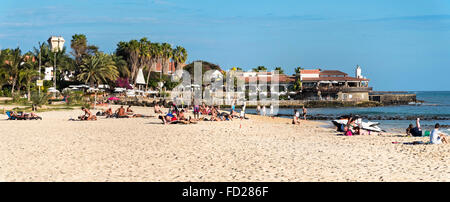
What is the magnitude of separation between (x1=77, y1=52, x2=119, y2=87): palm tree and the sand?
5104cm

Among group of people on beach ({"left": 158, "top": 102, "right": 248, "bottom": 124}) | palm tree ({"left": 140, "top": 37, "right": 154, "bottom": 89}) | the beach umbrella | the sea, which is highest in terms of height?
palm tree ({"left": 140, "top": 37, "right": 154, "bottom": 89})

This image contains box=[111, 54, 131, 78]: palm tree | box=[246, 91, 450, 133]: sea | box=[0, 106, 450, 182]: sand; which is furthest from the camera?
box=[111, 54, 131, 78]: palm tree

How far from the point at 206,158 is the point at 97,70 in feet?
191

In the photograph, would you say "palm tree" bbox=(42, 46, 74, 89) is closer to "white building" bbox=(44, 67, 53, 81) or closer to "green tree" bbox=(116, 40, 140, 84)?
"white building" bbox=(44, 67, 53, 81)

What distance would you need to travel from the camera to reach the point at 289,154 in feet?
41.5

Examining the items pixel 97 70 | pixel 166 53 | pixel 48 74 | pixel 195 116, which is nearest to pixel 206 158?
pixel 195 116

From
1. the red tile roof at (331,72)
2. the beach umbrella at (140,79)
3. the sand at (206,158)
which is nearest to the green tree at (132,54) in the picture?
the beach umbrella at (140,79)

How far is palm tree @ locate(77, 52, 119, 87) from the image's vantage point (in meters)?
67.3

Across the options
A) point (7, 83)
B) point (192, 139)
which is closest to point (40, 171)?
point (192, 139)

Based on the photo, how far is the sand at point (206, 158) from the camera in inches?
370

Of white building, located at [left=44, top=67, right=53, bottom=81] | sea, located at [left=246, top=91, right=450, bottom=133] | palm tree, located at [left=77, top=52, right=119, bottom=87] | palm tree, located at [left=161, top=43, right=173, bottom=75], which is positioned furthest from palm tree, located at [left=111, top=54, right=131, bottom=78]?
sea, located at [left=246, top=91, right=450, bottom=133]

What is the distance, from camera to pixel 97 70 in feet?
221
